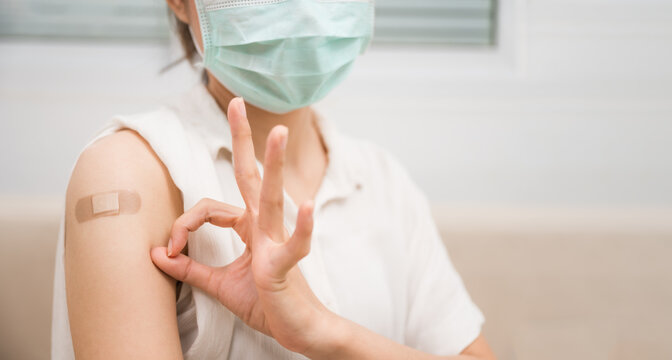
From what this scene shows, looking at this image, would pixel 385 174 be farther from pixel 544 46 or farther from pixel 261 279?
pixel 544 46

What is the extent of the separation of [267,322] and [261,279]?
0.30 feet

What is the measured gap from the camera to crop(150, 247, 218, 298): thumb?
0.66m

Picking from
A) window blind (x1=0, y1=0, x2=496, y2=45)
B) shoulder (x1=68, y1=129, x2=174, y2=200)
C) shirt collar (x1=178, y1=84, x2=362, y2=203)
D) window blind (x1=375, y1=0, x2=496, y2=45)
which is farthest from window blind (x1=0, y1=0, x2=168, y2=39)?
shoulder (x1=68, y1=129, x2=174, y2=200)

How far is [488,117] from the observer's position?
1.44 meters

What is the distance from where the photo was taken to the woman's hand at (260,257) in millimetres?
548

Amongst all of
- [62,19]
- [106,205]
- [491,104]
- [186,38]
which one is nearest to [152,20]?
[62,19]

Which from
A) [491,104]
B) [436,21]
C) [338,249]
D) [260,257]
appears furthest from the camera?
[436,21]

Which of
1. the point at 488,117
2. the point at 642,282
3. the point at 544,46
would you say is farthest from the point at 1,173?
the point at 642,282

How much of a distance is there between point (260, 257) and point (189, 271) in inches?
5.3

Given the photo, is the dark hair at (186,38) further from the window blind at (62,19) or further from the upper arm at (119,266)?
the window blind at (62,19)

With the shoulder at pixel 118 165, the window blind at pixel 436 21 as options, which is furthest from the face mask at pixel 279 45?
the window blind at pixel 436 21

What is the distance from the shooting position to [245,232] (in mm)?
643

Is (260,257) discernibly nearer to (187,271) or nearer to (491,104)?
(187,271)

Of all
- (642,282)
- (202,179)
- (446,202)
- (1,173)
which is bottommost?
(642,282)
